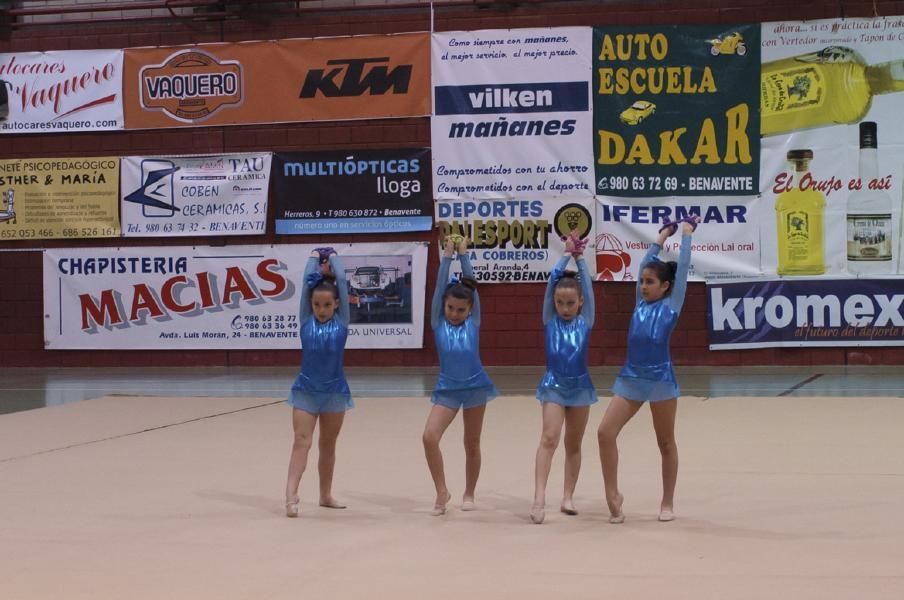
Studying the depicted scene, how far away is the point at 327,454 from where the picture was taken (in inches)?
288

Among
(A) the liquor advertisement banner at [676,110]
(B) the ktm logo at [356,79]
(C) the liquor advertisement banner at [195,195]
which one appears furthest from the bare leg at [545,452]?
(C) the liquor advertisement banner at [195,195]

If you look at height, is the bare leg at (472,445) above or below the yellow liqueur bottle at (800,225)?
below

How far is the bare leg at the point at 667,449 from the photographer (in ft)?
22.0

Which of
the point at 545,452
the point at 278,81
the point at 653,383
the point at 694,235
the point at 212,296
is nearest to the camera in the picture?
the point at 653,383

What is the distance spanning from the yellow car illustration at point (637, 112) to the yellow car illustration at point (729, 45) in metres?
1.09

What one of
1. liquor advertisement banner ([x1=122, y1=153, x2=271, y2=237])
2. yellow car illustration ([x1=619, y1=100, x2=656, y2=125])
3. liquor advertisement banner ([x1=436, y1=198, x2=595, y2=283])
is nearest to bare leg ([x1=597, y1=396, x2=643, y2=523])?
liquor advertisement banner ([x1=436, y1=198, x2=595, y2=283])

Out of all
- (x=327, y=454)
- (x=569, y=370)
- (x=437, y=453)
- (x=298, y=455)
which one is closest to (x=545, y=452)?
(x=569, y=370)

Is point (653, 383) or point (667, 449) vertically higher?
point (653, 383)

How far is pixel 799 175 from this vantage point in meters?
15.8

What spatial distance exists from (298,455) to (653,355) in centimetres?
219

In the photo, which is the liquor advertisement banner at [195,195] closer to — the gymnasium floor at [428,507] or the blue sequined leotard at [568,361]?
the gymnasium floor at [428,507]

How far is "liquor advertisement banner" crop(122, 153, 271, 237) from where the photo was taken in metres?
17.2

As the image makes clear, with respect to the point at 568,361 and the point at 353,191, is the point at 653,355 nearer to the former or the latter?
the point at 568,361

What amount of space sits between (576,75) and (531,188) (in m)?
1.65
